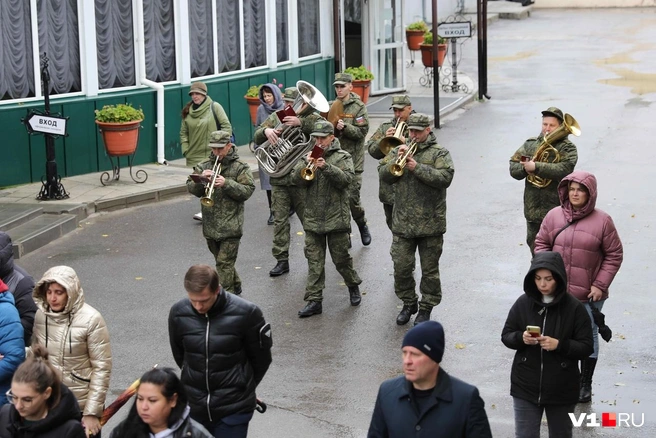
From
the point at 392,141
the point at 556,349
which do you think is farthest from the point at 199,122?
the point at 556,349

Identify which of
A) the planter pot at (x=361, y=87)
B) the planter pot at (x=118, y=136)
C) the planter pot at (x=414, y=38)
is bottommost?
the planter pot at (x=118, y=136)

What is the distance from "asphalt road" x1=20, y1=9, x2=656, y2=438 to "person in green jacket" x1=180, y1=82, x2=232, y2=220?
960mm

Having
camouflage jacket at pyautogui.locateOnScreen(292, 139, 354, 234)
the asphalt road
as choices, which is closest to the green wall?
the asphalt road

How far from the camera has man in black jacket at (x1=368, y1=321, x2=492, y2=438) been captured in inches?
212

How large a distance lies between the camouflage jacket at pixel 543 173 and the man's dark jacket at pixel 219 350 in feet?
15.4

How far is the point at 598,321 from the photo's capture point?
28.2 ft

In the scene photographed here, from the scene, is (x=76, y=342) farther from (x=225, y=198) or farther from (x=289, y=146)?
(x=289, y=146)

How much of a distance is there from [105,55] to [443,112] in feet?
26.9

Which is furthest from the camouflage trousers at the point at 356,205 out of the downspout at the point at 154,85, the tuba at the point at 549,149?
the downspout at the point at 154,85

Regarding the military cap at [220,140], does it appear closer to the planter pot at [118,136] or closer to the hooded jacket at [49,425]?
the hooded jacket at [49,425]

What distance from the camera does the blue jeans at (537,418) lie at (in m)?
7.16

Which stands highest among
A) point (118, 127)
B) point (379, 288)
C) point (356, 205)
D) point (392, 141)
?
point (392, 141)

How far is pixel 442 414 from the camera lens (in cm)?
541

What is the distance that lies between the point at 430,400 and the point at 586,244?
3.66 metres
